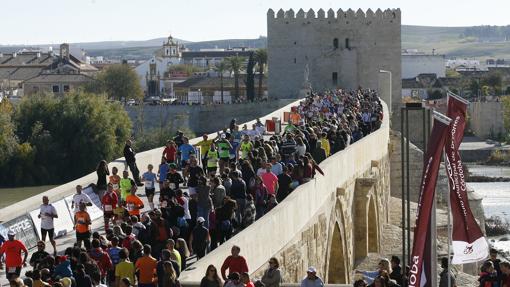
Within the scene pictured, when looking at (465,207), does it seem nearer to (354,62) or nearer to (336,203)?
(336,203)

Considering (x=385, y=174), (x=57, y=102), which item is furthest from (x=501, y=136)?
(x=385, y=174)

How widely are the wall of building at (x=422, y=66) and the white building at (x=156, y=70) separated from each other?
98.0 feet

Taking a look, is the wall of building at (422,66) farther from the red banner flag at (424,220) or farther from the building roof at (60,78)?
the red banner flag at (424,220)

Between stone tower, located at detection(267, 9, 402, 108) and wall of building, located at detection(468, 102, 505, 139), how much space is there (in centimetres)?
4120

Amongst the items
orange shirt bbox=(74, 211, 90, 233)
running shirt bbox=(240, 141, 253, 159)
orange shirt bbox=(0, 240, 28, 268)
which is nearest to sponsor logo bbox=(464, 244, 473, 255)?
orange shirt bbox=(0, 240, 28, 268)

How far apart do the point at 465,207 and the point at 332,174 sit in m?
10.9

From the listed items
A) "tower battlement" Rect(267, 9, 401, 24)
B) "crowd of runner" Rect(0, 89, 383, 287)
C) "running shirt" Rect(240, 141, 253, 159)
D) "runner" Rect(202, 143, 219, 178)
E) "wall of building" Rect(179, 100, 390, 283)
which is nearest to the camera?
"crowd of runner" Rect(0, 89, 383, 287)

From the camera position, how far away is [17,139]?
179 feet

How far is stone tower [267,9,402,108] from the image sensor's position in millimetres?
69438

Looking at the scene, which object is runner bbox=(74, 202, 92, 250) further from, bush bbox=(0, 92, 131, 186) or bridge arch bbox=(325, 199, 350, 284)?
bush bbox=(0, 92, 131, 186)

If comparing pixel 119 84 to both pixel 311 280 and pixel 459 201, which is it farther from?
pixel 459 201

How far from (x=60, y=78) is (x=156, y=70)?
157 feet

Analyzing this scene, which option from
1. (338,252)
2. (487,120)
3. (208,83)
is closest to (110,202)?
(338,252)

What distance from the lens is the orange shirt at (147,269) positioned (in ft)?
41.7
